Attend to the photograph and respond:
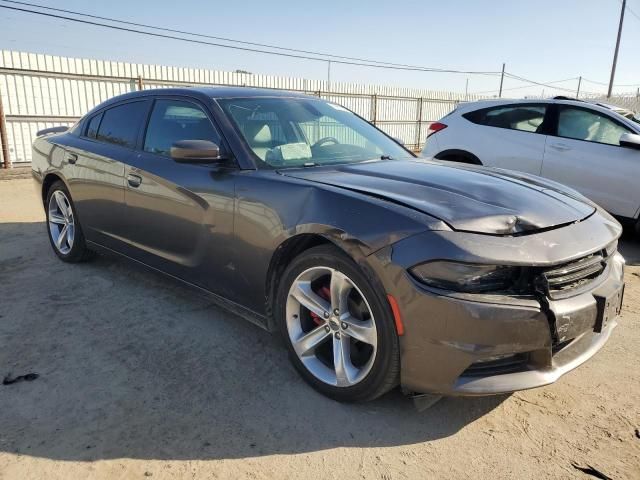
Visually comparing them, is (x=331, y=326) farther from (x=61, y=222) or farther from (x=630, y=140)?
(x=630, y=140)

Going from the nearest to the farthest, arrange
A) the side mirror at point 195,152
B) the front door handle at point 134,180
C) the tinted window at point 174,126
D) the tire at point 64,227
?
the side mirror at point 195,152 → the tinted window at point 174,126 → the front door handle at point 134,180 → the tire at point 64,227

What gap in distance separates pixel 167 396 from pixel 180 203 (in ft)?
4.04

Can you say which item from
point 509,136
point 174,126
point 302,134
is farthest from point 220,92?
point 509,136

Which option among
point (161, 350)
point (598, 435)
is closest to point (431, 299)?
point (598, 435)

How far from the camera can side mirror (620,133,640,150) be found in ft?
17.7

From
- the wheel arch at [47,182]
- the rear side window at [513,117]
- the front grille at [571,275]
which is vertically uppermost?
the rear side window at [513,117]

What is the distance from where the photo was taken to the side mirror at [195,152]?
2.84 m

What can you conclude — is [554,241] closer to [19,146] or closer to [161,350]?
[161,350]

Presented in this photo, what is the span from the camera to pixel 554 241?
2.20 meters

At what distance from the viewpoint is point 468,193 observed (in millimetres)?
2535

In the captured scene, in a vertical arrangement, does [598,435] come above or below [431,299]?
below

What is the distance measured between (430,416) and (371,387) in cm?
36

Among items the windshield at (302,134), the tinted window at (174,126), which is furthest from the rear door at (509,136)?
the tinted window at (174,126)

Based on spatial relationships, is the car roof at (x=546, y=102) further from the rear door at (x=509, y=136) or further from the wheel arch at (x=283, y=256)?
the wheel arch at (x=283, y=256)
